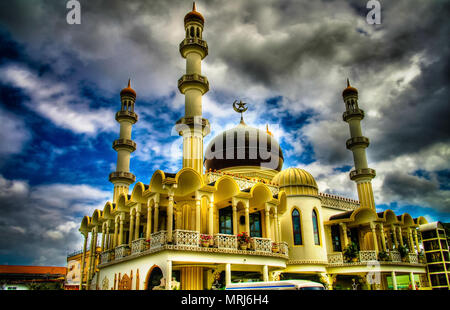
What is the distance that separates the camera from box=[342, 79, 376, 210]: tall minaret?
32.9m

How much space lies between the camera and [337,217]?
92.6 ft

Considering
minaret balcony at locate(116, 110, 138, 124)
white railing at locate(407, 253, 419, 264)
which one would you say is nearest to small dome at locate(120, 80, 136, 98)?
minaret balcony at locate(116, 110, 138, 124)

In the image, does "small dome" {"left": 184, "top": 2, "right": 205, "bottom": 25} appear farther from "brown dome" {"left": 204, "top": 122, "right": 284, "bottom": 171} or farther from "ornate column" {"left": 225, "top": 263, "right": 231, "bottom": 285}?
"ornate column" {"left": 225, "top": 263, "right": 231, "bottom": 285}

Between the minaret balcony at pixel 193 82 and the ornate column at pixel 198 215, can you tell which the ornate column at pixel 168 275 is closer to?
the ornate column at pixel 198 215

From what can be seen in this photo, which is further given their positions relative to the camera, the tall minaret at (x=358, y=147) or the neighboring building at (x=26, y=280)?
the neighboring building at (x=26, y=280)

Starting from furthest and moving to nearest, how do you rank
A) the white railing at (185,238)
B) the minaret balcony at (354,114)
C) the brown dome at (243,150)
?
the minaret balcony at (354,114)
the brown dome at (243,150)
the white railing at (185,238)

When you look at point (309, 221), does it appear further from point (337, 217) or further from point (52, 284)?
point (52, 284)

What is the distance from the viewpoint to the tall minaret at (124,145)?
31.9 m

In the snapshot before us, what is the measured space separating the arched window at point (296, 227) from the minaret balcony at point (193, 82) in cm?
1108

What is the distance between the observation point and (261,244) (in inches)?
813

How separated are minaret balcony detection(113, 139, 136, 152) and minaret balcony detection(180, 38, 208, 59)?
34.8 feet

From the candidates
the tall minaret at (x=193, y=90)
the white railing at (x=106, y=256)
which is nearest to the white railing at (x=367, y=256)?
the tall minaret at (x=193, y=90)

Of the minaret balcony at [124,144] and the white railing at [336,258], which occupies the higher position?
the minaret balcony at [124,144]

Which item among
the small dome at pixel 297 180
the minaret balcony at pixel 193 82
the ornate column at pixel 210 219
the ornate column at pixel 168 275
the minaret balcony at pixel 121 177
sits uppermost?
the minaret balcony at pixel 193 82
